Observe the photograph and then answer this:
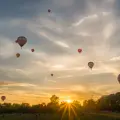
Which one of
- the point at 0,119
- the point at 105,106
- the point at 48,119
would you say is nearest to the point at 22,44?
the point at 0,119

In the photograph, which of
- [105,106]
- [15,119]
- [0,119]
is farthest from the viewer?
[105,106]

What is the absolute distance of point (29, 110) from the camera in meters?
99.7

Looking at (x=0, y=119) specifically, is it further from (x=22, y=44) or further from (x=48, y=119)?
(x=22, y=44)

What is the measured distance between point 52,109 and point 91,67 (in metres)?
44.4

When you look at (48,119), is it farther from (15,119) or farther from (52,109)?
(52,109)

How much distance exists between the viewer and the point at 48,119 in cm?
6794

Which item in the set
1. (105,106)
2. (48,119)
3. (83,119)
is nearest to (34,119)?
(48,119)

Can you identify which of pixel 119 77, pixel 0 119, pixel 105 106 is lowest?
pixel 0 119

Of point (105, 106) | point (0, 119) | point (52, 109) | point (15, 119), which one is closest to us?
point (0, 119)

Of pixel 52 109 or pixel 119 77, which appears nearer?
pixel 119 77

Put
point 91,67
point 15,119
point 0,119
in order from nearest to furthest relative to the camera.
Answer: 1. point 91,67
2. point 0,119
3. point 15,119

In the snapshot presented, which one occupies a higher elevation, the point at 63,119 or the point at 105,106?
the point at 105,106

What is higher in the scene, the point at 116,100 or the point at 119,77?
the point at 116,100

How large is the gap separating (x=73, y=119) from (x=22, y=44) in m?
24.5
